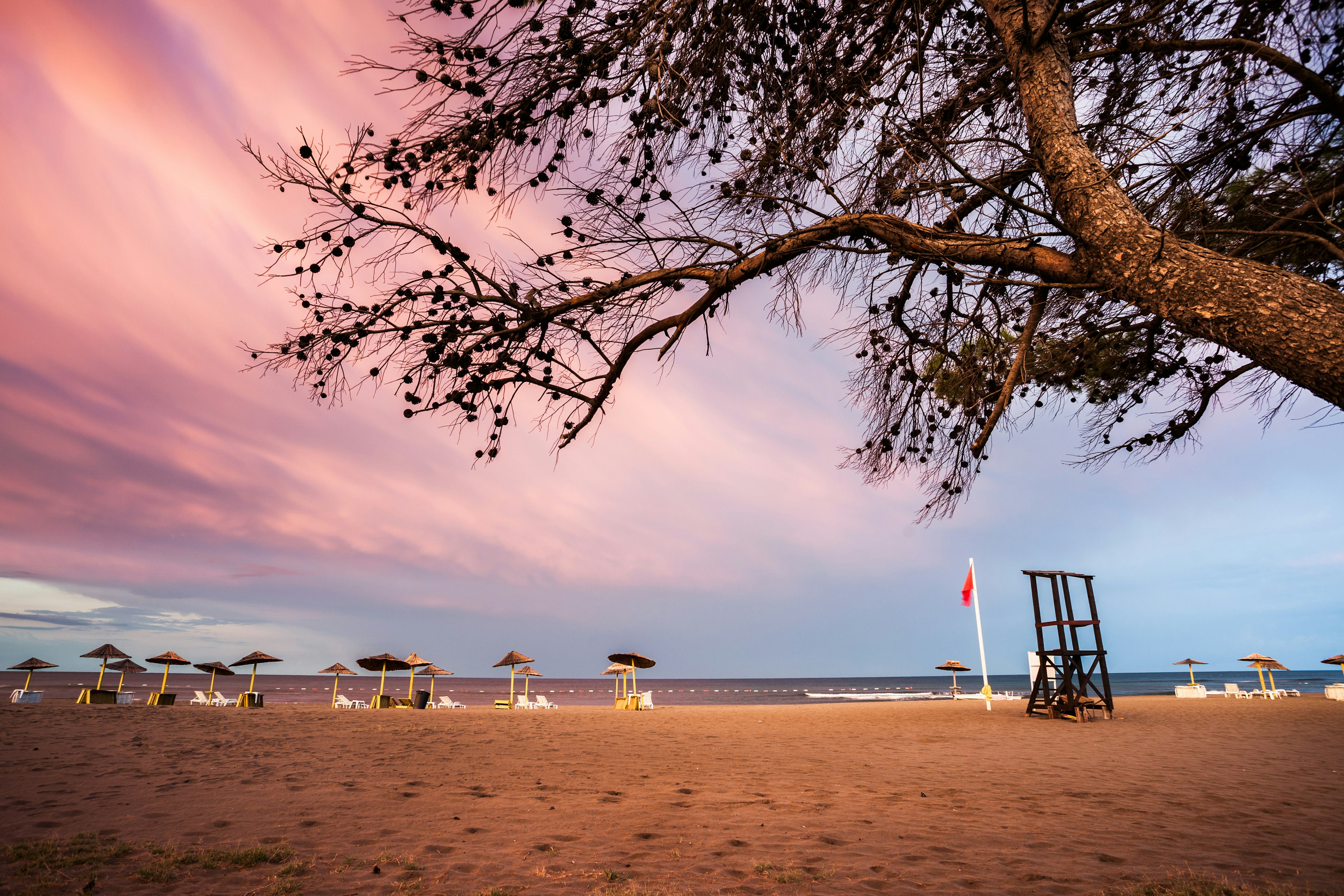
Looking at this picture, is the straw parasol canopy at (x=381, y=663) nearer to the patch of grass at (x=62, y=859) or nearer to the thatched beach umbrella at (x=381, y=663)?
the thatched beach umbrella at (x=381, y=663)

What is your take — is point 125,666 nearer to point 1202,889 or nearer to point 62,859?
point 62,859

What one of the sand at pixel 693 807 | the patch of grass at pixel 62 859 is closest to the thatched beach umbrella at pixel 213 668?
the sand at pixel 693 807

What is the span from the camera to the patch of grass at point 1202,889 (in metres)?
3.57

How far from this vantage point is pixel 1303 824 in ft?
18.4

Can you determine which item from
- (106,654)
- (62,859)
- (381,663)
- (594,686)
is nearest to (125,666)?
(106,654)

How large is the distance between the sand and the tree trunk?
3358 mm

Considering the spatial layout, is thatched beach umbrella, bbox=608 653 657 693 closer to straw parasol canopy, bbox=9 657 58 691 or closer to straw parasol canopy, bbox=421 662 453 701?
straw parasol canopy, bbox=421 662 453 701

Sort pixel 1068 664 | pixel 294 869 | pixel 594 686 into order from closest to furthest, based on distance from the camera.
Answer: pixel 294 869 < pixel 1068 664 < pixel 594 686

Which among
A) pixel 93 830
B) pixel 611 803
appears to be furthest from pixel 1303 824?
pixel 93 830

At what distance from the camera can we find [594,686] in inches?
3634

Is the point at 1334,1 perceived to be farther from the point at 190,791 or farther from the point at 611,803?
the point at 190,791

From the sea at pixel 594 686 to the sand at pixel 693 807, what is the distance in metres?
24.2

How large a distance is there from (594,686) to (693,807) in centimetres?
9254

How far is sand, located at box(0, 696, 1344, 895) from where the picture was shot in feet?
13.6
